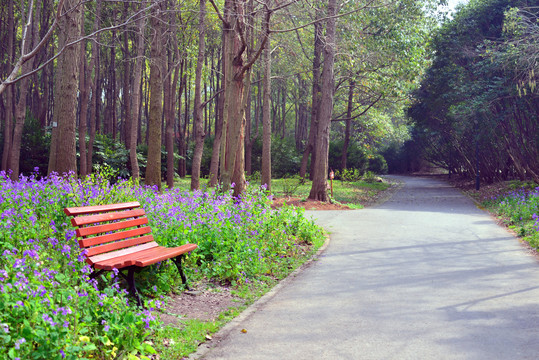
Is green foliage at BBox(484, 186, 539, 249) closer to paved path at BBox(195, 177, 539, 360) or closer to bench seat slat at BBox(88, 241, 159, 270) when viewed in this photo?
paved path at BBox(195, 177, 539, 360)

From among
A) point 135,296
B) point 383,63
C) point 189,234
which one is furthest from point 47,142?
point 135,296

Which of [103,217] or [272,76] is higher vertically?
[272,76]

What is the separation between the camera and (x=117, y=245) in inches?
226

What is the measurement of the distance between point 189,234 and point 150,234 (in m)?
0.81

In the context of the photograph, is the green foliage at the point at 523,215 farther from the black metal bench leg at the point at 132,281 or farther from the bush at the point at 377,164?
the bush at the point at 377,164

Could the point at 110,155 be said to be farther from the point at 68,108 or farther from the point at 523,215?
the point at 523,215

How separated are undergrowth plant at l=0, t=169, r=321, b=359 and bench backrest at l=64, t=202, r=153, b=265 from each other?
0.25 metres

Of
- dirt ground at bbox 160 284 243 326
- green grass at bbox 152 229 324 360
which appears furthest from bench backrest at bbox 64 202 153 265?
green grass at bbox 152 229 324 360

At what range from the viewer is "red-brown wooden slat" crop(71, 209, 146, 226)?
5.15 metres

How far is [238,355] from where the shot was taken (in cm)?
437

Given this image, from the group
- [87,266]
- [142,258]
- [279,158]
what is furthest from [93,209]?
[279,158]

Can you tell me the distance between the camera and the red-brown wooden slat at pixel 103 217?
16.9ft

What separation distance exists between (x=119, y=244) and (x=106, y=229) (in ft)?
1.16

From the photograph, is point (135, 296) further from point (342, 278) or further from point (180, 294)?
point (342, 278)
